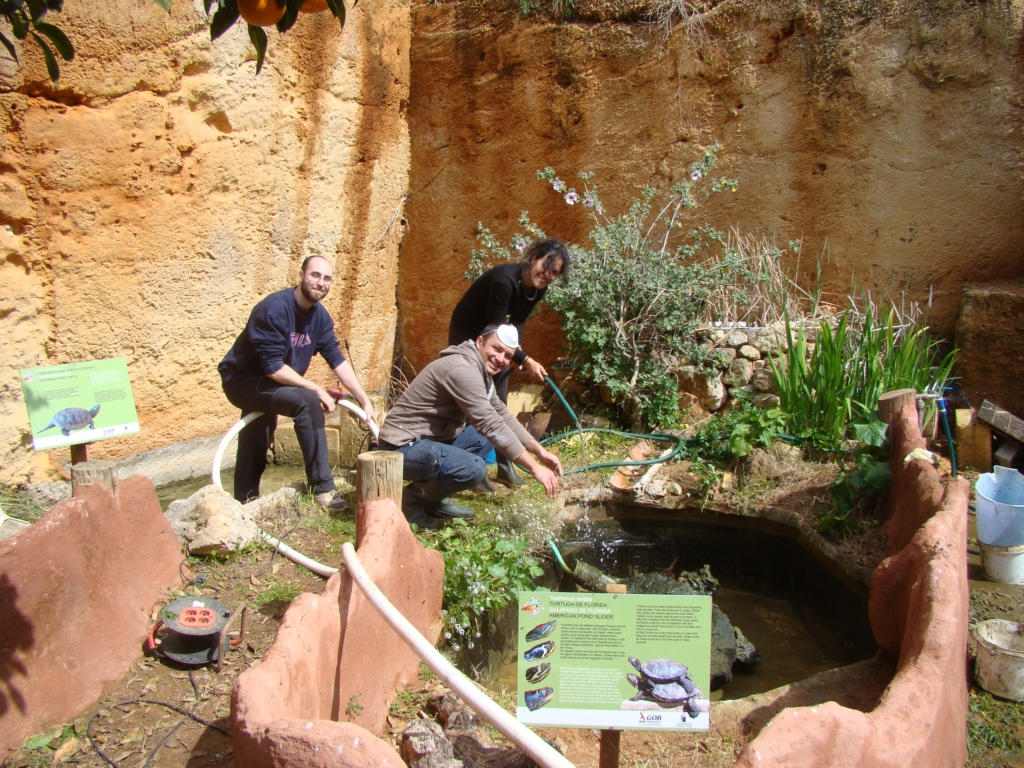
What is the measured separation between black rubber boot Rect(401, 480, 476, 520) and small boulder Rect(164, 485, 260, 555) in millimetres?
872

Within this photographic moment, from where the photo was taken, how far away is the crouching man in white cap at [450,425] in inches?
159

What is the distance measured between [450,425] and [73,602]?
6.55 feet

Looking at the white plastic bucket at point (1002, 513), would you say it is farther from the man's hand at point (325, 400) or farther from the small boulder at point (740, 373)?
the man's hand at point (325, 400)

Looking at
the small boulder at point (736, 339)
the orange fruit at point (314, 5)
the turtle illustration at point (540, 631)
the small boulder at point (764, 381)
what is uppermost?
the orange fruit at point (314, 5)

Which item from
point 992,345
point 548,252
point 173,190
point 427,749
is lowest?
point 427,749

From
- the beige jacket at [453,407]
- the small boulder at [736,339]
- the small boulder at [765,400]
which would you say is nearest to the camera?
the beige jacket at [453,407]

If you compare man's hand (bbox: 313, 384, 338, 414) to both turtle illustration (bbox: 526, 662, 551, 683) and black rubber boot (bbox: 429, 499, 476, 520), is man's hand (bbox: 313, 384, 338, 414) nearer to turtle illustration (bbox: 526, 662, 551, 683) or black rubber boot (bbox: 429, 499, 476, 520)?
black rubber boot (bbox: 429, 499, 476, 520)

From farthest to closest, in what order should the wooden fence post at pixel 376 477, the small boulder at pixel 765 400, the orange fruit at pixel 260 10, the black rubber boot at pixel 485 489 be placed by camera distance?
1. the small boulder at pixel 765 400
2. the black rubber boot at pixel 485 489
3. the wooden fence post at pixel 376 477
4. the orange fruit at pixel 260 10

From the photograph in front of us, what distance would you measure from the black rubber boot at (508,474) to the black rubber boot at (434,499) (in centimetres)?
66

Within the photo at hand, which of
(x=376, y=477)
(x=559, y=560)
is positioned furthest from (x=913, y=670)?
(x=559, y=560)

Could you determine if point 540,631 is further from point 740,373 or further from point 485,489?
point 740,373

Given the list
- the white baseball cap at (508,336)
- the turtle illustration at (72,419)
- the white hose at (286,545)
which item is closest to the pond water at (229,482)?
the white hose at (286,545)

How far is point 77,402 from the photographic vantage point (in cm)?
334

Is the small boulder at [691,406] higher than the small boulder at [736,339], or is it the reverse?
the small boulder at [736,339]
